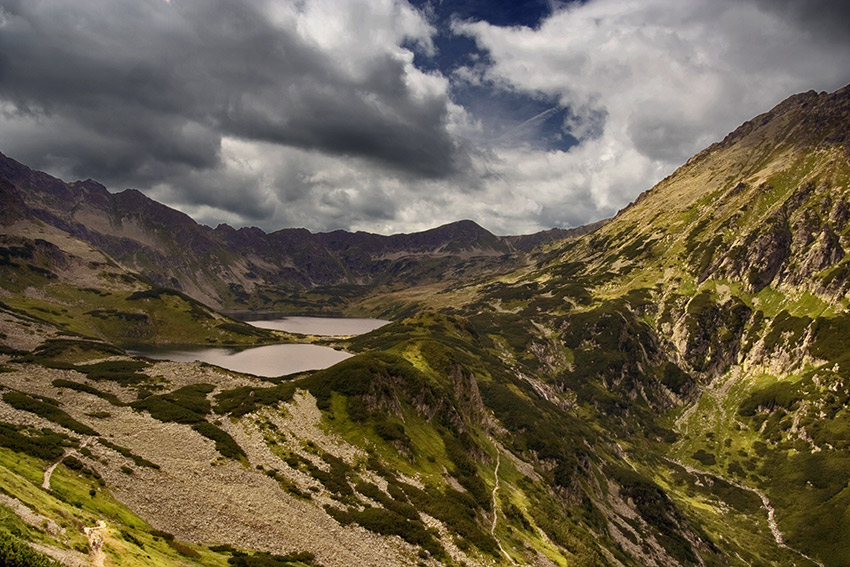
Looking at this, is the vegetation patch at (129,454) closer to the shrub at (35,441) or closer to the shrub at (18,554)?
the shrub at (35,441)

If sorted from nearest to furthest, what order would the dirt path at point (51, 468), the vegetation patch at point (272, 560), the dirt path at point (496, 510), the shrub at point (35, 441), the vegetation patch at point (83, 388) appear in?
the dirt path at point (51, 468), the vegetation patch at point (272, 560), the shrub at point (35, 441), the dirt path at point (496, 510), the vegetation patch at point (83, 388)

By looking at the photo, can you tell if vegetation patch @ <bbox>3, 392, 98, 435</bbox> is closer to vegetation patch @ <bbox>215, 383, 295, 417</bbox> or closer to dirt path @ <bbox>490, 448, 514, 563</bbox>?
vegetation patch @ <bbox>215, 383, 295, 417</bbox>

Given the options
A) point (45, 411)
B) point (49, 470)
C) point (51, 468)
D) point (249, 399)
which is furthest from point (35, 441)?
point (249, 399)

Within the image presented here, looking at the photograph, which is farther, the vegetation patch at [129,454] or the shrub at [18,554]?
the vegetation patch at [129,454]

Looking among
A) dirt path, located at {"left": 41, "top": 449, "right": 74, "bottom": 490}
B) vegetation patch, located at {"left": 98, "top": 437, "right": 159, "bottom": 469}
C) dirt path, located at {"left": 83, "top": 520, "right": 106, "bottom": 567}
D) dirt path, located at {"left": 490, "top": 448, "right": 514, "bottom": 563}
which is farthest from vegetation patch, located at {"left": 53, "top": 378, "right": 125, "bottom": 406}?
dirt path, located at {"left": 490, "top": 448, "right": 514, "bottom": 563}

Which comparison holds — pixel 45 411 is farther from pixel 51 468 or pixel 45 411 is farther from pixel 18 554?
pixel 18 554

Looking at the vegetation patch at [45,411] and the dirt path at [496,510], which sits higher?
the vegetation patch at [45,411]

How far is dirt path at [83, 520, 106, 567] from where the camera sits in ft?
96.7

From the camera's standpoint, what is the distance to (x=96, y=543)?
3209 centimetres

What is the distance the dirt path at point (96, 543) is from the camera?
2947 centimetres

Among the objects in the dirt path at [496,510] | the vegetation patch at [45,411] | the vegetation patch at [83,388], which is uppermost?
the vegetation patch at [45,411]

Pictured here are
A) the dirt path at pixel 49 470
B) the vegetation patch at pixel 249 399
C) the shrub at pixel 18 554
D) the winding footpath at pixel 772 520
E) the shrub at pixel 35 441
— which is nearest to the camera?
the shrub at pixel 18 554

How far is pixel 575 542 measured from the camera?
101 metres

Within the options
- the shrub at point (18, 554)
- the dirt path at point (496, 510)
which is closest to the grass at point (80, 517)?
the shrub at point (18, 554)
